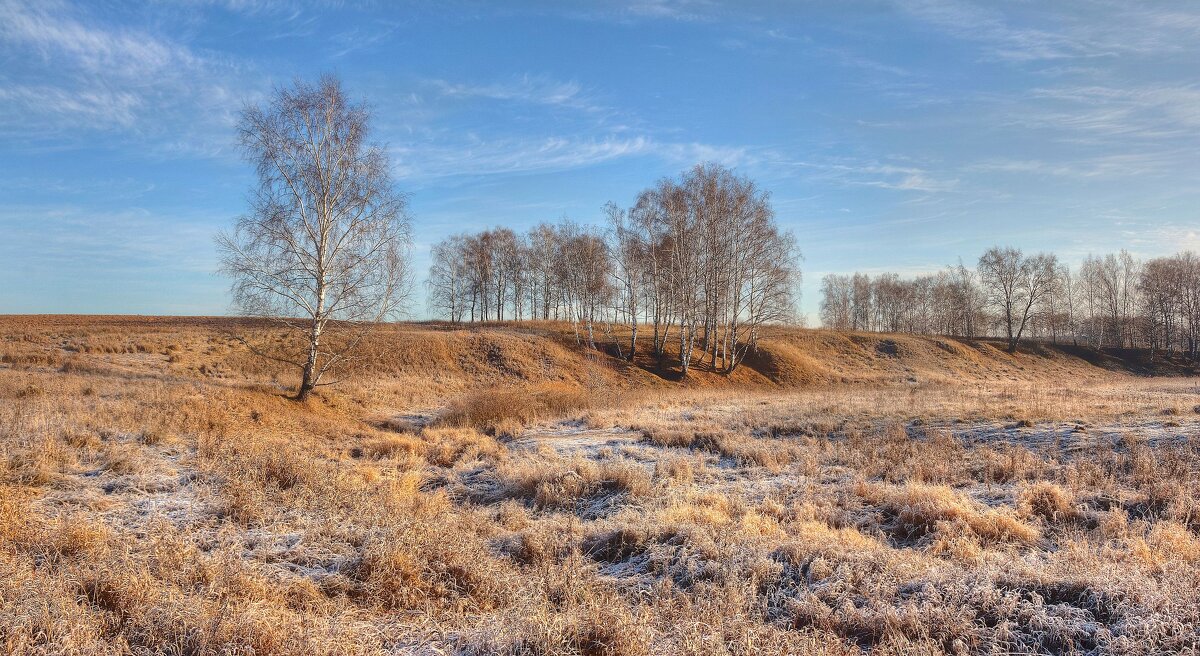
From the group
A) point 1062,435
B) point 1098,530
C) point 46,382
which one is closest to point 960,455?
point 1062,435

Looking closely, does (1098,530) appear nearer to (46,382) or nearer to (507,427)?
(507,427)

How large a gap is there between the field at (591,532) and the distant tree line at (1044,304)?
54.5m

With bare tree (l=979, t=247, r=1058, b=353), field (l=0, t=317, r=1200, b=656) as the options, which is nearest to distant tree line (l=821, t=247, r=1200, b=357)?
bare tree (l=979, t=247, r=1058, b=353)

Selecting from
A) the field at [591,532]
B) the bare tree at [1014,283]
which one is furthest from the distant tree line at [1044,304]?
the field at [591,532]

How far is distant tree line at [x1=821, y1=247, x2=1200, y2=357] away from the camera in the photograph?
5912cm

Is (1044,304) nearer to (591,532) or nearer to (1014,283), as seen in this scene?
(1014,283)

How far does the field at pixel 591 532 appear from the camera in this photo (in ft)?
12.9

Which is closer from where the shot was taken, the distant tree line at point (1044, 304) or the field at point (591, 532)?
the field at point (591, 532)

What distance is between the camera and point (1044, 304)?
59.7m

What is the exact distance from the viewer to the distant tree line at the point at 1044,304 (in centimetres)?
5912

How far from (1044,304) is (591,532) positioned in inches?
2838

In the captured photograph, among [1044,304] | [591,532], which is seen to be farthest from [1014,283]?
[591,532]

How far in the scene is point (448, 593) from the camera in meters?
4.88

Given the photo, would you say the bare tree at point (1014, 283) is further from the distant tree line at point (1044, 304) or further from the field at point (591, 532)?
the field at point (591, 532)
